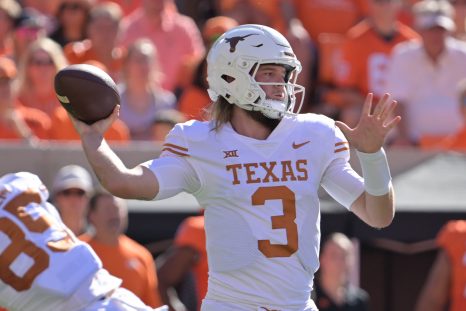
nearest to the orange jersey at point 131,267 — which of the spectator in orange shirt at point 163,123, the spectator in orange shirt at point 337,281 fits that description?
the spectator in orange shirt at point 337,281

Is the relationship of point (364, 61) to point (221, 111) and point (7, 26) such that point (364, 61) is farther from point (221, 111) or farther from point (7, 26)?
point (221, 111)

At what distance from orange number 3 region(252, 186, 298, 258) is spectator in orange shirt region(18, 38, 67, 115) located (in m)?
4.86

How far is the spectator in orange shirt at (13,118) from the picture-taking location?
920cm

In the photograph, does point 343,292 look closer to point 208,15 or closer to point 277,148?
point 277,148

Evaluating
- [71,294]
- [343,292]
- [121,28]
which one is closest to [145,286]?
[343,292]

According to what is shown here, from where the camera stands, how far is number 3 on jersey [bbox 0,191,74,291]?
A: 5574 millimetres

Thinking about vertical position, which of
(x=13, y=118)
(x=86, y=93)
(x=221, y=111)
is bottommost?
(x=13, y=118)

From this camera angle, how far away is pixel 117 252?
7.99 meters

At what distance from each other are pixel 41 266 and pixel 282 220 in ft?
3.65

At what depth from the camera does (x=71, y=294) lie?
5.59 meters

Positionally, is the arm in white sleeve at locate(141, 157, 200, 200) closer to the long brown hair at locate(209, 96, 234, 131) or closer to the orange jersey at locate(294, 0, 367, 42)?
the long brown hair at locate(209, 96, 234, 131)

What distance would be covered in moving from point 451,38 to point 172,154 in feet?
20.0

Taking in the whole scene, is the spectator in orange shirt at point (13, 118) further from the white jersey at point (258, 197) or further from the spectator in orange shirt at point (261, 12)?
the white jersey at point (258, 197)

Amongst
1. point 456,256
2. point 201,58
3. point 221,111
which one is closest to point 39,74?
point 201,58
